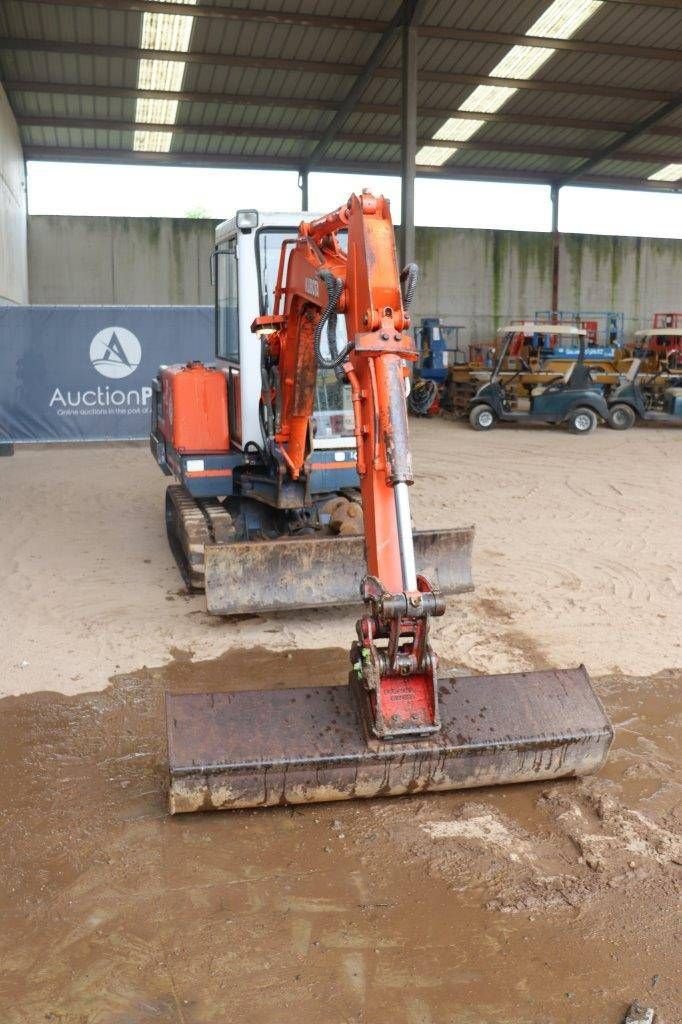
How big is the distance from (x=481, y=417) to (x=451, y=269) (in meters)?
7.74

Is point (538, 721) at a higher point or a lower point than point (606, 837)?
higher

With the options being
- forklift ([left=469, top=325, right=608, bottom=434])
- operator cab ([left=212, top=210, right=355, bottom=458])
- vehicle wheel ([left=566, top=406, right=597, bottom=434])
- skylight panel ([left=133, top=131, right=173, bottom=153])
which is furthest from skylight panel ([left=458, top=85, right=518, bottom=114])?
operator cab ([left=212, top=210, right=355, bottom=458])

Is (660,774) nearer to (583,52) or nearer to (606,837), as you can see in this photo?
(606,837)

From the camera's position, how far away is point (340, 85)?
18875 mm

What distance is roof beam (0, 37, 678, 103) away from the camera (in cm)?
1634

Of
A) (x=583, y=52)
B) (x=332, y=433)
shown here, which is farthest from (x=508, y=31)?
(x=332, y=433)

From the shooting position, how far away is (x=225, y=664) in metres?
5.41

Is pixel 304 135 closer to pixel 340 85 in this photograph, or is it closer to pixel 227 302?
pixel 340 85

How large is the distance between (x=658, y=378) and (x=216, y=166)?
38.7 feet

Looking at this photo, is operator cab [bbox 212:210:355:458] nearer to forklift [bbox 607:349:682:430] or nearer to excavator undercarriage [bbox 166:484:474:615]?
excavator undercarriage [bbox 166:484:474:615]

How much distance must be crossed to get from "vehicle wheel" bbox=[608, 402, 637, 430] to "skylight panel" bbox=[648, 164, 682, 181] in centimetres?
1108

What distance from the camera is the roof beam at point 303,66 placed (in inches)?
643

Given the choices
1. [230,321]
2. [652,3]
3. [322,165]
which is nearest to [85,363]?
[230,321]

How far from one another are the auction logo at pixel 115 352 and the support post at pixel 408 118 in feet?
21.7
